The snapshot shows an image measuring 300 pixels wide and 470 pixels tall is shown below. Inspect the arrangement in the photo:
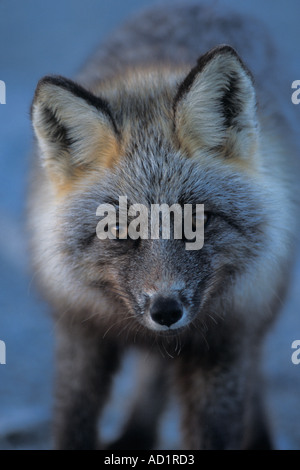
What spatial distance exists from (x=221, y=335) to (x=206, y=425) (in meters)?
0.42

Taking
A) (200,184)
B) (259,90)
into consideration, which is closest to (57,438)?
(200,184)

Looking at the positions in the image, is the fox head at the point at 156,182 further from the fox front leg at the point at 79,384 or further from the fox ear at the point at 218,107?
the fox front leg at the point at 79,384

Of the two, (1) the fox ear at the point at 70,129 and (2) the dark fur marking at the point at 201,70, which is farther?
(1) the fox ear at the point at 70,129

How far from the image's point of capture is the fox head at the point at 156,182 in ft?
8.64

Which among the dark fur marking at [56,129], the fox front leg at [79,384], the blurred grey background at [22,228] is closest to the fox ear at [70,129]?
the dark fur marking at [56,129]

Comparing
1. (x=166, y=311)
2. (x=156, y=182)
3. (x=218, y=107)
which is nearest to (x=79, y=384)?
(x=166, y=311)

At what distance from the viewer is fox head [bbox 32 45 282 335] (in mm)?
2633

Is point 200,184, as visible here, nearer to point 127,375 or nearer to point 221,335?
point 221,335

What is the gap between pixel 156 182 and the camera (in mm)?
2684

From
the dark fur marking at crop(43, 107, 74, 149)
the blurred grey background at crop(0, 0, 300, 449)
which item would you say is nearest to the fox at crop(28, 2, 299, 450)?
the dark fur marking at crop(43, 107, 74, 149)

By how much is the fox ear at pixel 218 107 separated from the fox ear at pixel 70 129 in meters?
0.31

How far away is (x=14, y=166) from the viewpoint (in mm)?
5367

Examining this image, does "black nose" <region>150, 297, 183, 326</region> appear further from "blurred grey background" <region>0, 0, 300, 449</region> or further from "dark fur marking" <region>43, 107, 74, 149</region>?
"blurred grey background" <region>0, 0, 300, 449</region>

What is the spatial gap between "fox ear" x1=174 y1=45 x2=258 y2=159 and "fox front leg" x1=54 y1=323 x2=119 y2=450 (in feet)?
3.56
